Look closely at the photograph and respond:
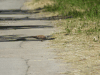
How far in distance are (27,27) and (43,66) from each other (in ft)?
17.9

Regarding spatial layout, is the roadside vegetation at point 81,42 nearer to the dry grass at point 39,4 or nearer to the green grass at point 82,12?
the green grass at point 82,12

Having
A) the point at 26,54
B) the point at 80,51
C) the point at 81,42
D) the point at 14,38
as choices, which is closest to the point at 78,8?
the point at 14,38

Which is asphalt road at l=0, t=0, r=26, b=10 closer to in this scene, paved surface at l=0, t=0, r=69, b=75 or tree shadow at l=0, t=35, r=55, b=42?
paved surface at l=0, t=0, r=69, b=75

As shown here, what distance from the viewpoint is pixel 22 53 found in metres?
7.01

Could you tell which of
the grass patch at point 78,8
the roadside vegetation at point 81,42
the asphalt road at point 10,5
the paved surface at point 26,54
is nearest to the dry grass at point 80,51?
the roadside vegetation at point 81,42

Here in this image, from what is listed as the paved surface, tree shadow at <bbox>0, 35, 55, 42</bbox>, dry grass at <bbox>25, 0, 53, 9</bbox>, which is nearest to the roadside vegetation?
the paved surface

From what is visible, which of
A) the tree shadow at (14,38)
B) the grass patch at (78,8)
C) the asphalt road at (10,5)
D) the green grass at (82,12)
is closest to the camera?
the tree shadow at (14,38)

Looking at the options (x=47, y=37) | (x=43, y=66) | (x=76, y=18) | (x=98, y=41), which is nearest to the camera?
(x=43, y=66)

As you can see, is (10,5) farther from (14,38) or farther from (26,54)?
(26,54)

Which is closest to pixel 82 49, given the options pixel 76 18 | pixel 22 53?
pixel 22 53

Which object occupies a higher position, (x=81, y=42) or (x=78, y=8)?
(x=78, y=8)

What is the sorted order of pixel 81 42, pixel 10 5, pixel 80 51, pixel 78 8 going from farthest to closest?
pixel 10 5, pixel 78 8, pixel 81 42, pixel 80 51

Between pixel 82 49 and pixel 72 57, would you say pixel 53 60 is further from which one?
pixel 82 49

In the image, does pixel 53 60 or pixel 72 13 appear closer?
pixel 53 60
